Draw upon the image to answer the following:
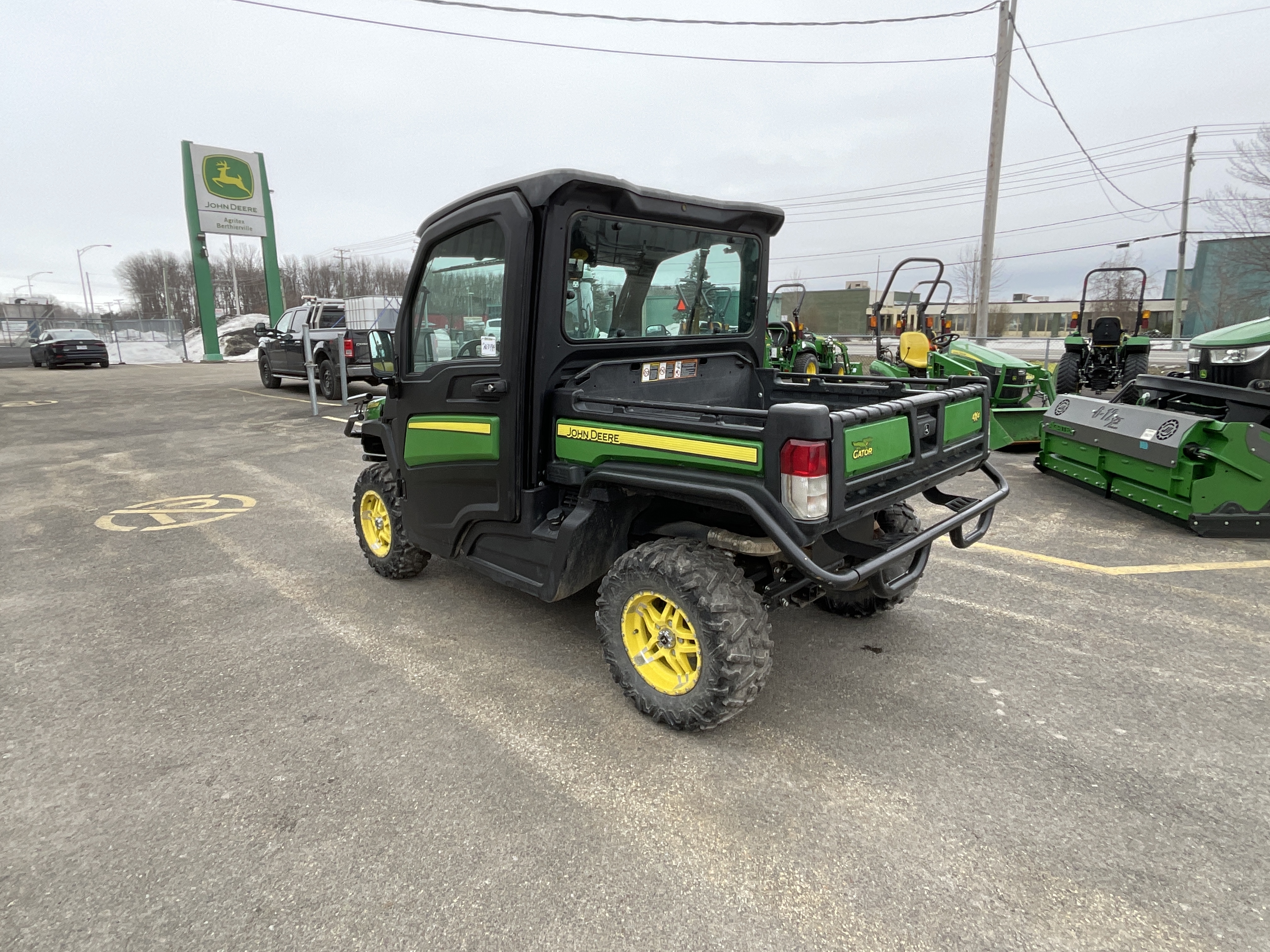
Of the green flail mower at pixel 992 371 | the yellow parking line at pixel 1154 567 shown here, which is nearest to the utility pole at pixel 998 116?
the green flail mower at pixel 992 371

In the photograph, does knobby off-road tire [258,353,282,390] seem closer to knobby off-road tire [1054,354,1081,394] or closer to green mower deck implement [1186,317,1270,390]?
knobby off-road tire [1054,354,1081,394]

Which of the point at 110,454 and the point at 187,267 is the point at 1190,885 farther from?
the point at 187,267

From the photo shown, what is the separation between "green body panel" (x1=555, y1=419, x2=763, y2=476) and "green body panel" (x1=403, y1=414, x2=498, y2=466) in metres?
0.35

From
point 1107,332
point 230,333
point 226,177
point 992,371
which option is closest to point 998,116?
point 1107,332

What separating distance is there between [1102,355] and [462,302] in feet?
38.1

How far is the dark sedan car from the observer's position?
23984 mm

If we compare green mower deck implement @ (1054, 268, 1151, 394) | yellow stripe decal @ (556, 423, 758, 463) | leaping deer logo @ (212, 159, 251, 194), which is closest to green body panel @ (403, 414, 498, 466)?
yellow stripe decal @ (556, 423, 758, 463)

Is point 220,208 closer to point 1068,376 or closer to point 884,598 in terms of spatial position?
point 1068,376

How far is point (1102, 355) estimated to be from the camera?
11.4 m

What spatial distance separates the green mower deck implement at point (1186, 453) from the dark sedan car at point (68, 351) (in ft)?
96.5

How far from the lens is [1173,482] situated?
527 centimetres

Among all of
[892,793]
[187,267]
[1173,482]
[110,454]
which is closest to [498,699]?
[892,793]

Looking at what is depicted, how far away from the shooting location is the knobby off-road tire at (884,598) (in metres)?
3.29

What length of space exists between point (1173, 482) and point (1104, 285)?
19.2 meters
